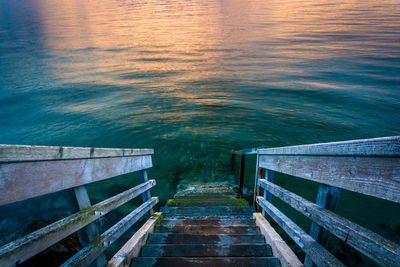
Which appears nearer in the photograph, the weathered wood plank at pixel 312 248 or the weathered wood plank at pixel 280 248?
the weathered wood plank at pixel 312 248

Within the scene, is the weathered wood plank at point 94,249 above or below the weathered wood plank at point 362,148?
below

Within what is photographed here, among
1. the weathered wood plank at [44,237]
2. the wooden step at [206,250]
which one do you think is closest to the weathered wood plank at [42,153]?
the weathered wood plank at [44,237]

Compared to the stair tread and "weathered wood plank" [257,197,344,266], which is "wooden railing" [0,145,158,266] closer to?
the stair tread

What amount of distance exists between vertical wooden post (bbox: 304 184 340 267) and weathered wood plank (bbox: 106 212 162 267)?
171cm

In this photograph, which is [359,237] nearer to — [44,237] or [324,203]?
[324,203]

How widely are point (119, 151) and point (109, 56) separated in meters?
35.1

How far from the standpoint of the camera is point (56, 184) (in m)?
1.29

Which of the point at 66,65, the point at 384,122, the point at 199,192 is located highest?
the point at 66,65

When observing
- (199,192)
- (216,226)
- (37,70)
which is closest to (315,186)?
(199,192)

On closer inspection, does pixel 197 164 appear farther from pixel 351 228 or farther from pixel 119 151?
pixel 351 228

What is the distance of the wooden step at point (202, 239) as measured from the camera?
255cm

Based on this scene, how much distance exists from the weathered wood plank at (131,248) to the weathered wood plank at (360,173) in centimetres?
195

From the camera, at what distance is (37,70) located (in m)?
23.7

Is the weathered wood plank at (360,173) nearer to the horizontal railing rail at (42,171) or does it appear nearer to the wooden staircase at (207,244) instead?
the wooden staircase at (207,244)
